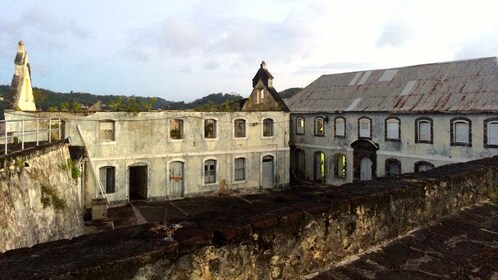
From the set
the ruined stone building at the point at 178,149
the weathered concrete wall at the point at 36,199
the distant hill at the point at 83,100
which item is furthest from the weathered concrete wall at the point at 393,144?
the weathered concrete wall at the point at 36,199

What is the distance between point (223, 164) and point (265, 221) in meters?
21.7

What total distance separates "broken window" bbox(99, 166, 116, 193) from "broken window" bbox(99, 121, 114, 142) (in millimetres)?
1659

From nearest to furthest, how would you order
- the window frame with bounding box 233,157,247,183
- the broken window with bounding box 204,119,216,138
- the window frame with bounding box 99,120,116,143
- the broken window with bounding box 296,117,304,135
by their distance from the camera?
the window frame with bounding box 99,120,116,143 < the broken window with bounding box 204,119,216,138 < the window frame with bounding box 233,157,247,183 < the broken window with bounding box 296,117,304,135

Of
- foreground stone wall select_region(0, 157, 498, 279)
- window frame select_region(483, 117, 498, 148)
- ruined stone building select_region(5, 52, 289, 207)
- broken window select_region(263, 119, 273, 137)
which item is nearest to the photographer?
foreground stone wall select_region(0, 157, 498, 279)

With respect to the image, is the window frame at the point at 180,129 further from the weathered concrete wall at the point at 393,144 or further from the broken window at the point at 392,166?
the broken window at the point at 392,166

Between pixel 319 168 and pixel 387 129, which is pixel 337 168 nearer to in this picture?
pixel 319 168

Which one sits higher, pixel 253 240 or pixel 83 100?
pixel 83 100

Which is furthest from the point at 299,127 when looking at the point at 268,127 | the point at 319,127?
the point at 268,127

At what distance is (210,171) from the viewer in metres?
24.5

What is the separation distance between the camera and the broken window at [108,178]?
21.5 m

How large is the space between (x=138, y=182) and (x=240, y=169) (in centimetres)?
668

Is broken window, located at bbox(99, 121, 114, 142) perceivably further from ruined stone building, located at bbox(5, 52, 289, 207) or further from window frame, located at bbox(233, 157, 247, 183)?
window frame, located at bbox(233, 157, 247, 183)

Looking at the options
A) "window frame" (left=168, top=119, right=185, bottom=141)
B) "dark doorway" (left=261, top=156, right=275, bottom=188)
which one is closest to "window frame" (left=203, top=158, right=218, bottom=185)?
"window frame" (left=168, top=119, right=185, bottom=141)

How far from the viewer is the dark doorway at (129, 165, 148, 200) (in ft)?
74.3
